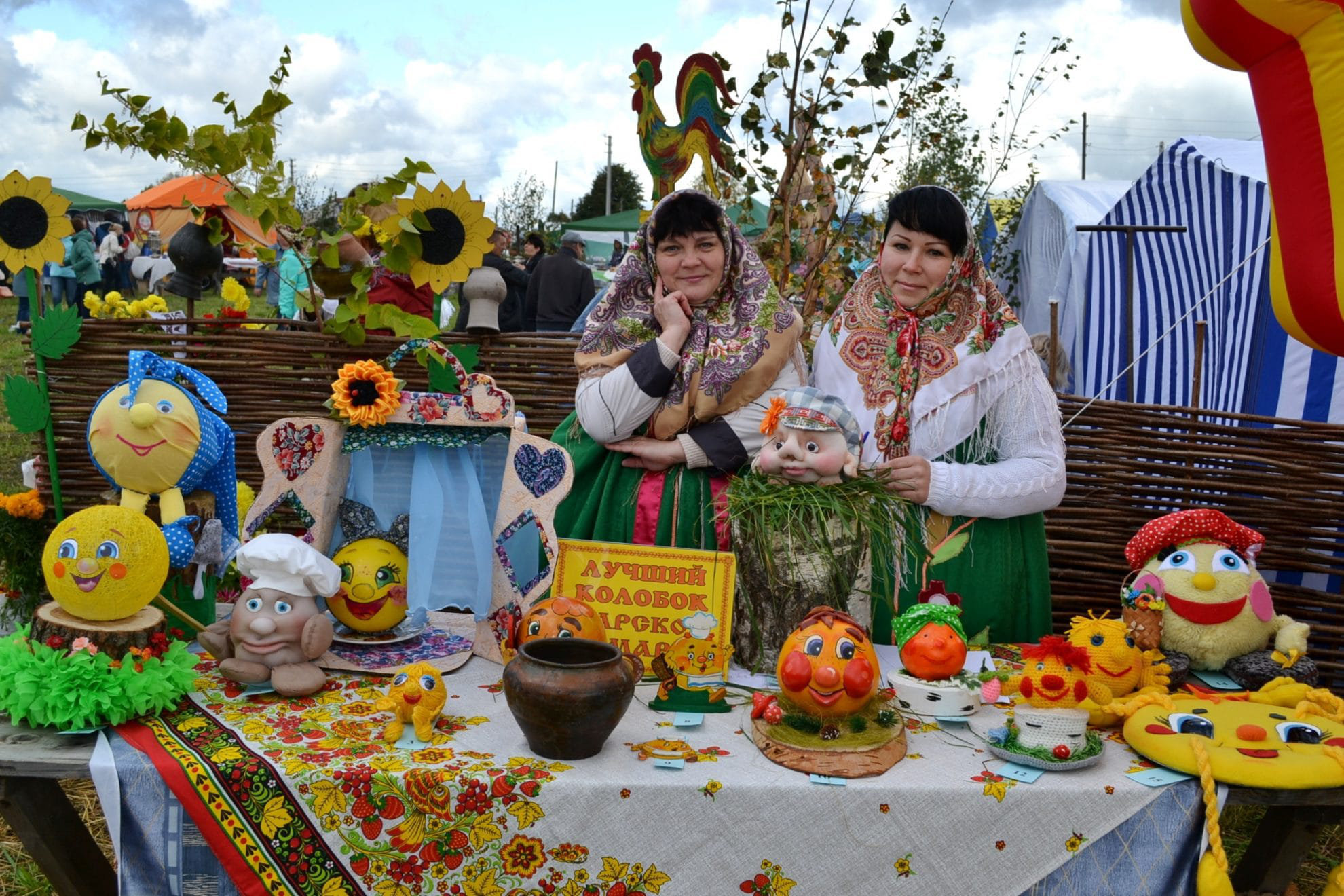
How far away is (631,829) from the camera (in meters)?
1.56

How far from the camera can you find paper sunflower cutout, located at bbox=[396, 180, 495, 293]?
7.76 ft

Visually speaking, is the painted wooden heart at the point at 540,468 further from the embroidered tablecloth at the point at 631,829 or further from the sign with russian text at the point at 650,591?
the embroidered tablecloth at the point at 631,829

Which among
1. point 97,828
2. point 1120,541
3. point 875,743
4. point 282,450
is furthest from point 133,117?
point 1120,541

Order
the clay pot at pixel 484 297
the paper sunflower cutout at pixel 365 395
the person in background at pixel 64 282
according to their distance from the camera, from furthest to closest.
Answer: the person in background at pixel 64 282
the clay pot at pixel 484 297
the paper sunflower cutout at pixel 365 395

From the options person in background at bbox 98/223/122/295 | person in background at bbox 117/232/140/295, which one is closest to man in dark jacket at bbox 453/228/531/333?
person in background at bbox 98/223/122/295

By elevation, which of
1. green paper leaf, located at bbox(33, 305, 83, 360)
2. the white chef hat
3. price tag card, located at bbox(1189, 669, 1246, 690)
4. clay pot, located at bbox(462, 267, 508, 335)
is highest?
clay pot, located at bbox(462, 267, 508, 335)

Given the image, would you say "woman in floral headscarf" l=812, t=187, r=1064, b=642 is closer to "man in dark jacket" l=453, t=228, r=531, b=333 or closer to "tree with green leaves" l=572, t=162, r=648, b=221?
"man in dark jacket" l=453, t=228, r=531, b=333

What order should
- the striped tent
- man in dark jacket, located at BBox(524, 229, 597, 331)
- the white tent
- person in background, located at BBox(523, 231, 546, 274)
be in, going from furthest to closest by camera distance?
1. person in background, located at BBox(523, 231, 546, 274)
2. man in dark jacket, located at BBox(524, 229, 597, 331)
3. the white tent
4. the striped tent

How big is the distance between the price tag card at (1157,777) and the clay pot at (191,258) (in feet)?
8.13

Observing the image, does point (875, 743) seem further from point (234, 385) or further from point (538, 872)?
point (234, 385)

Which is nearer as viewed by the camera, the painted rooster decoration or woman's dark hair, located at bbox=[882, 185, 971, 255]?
woman's dark hair, located at bbox=[882, 185, 971, 255]

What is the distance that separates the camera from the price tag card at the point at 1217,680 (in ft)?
6.50

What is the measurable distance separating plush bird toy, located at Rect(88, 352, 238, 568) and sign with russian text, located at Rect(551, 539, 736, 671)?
2.43ft

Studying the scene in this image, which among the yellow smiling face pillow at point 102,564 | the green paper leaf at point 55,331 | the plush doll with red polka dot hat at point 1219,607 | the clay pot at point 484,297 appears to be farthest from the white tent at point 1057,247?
the yellow smiling face pillow at point 102,564
